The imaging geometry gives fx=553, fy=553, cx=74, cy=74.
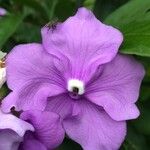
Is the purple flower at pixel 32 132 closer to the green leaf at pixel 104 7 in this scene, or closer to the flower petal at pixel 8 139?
the flower petal at pixel 8 139

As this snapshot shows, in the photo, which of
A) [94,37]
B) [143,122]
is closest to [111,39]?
[94,37]

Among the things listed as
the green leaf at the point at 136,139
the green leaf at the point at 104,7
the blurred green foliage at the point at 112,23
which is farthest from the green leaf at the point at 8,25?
the green leaf at the point at 136,139

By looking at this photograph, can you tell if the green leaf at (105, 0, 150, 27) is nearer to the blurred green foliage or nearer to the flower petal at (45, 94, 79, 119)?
the blurred green foliage

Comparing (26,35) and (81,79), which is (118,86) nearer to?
(81,79)

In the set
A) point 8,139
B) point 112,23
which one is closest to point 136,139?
point 112,23

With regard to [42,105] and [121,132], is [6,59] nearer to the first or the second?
[42,105]

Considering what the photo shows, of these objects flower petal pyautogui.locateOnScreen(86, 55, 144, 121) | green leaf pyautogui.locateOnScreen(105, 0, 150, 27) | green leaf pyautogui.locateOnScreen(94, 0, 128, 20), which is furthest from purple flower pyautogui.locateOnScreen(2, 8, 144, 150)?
green leaf pyautogui.locateOnScreen(94, 0, 128, 20)
